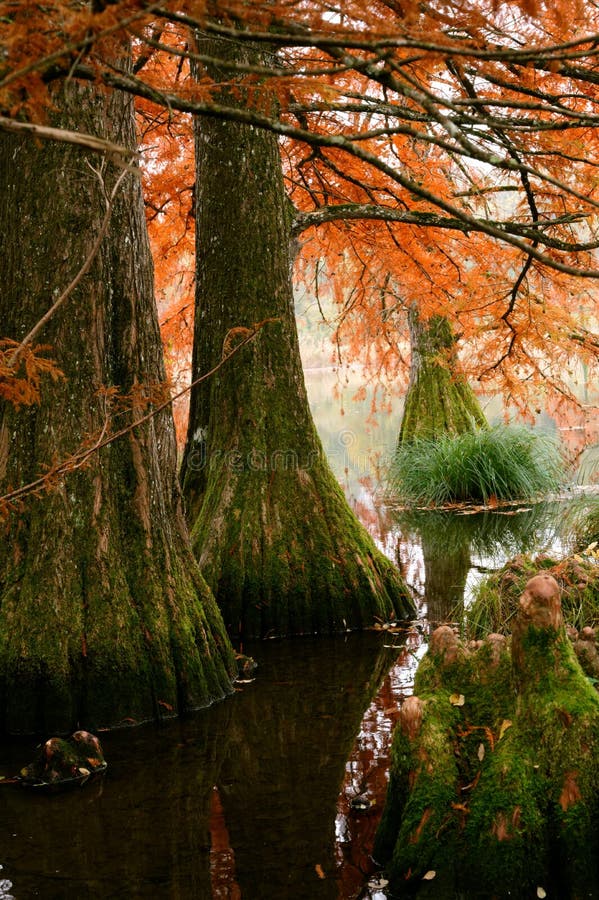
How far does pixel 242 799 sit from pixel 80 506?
1.79m

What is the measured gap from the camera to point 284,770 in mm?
4223

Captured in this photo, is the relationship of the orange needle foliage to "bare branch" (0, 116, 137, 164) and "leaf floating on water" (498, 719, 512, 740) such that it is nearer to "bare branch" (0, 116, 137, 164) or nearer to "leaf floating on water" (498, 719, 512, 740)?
"bare branch" (0, 116, 137, 164)

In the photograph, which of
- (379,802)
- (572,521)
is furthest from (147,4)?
(572,521)

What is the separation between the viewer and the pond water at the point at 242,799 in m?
3.26

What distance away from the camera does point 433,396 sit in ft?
46.5

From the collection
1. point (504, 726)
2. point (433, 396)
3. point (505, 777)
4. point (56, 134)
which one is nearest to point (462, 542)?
point (433, 396)

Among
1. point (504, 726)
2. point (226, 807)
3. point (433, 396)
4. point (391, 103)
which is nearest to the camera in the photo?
point (504, 726)

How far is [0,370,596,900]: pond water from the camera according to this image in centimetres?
326

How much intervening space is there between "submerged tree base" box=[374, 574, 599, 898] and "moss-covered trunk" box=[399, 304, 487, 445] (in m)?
10.6

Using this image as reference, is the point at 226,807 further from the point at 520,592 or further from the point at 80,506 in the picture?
the point at 520,592

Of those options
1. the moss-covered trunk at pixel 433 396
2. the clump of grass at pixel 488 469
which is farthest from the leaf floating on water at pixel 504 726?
the moss-covered trunk at pixel 433 396

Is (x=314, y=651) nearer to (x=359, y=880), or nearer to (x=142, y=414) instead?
(x=142, y=414)

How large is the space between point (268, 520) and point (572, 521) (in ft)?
9.90

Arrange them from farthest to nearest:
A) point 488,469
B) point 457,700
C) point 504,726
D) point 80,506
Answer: point 488,469, point 80,506, point 457,700, point 504,726
